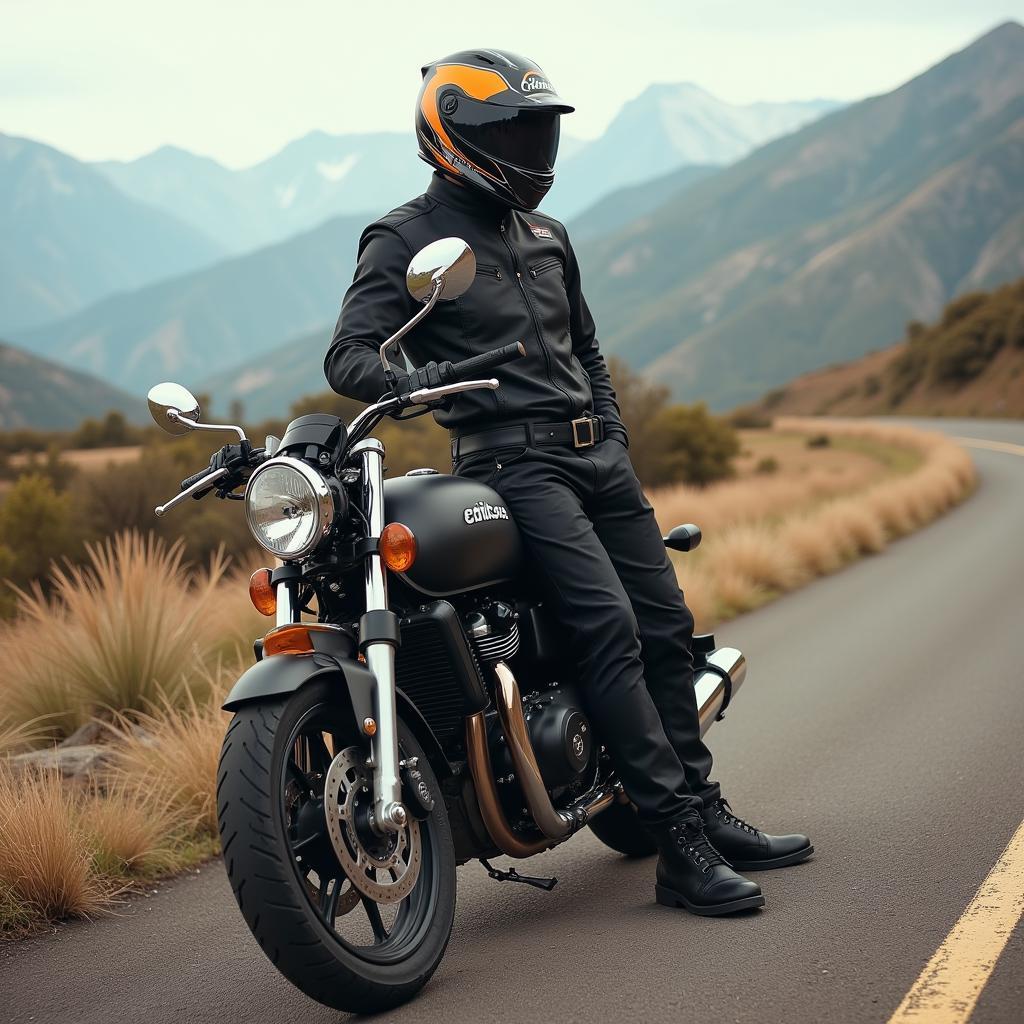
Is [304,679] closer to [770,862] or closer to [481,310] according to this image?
[481,310]

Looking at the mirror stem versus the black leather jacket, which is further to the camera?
the black leather jacket

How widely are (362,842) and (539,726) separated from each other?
739mm

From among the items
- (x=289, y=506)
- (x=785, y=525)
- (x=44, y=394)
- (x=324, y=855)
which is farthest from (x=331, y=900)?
(x=44, y=394)

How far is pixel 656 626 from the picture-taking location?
4.32m

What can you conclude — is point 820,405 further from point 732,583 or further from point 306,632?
point 306,632

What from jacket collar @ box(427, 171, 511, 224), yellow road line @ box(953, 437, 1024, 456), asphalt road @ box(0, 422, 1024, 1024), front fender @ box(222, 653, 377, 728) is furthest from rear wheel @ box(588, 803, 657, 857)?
yellow road line @ box(953, 437, 1024, 456)

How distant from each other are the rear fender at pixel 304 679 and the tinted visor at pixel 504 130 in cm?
170

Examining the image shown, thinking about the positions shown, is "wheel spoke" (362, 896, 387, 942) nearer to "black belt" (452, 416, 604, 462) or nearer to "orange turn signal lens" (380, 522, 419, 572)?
"orange turn signal lens" (380, 522, 419, 572)

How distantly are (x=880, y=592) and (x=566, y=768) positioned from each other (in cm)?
855

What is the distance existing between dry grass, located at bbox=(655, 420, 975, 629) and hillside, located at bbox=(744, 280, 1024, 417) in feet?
133

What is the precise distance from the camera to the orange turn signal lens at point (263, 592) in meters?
3.66

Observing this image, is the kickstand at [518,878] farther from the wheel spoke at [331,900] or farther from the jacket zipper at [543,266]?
the jacket zipper at [543,266]

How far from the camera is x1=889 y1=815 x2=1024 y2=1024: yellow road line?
3.05 m

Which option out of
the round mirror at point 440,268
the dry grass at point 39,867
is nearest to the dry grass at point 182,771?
the dry grass at point 39,867
